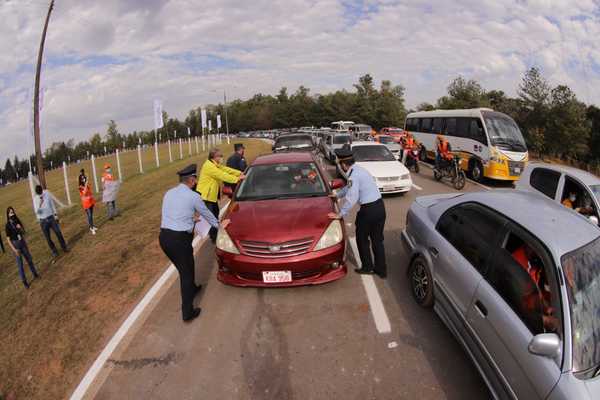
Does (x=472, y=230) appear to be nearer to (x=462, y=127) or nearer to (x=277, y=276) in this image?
(x=277, y=276)

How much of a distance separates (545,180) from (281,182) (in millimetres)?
4486

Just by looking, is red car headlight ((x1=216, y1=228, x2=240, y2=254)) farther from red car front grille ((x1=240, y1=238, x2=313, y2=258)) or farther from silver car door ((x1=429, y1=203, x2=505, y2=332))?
silver car door ((x1=429, y1=203, x2=505, y2=332))

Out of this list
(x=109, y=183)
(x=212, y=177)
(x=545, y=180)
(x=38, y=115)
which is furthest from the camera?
(x=38, y=115)

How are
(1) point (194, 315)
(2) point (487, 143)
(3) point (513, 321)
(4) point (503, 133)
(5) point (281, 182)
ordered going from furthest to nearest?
(4) point (503, 133)
(2) point (487, 143)
(5) point (281, 182)
(1) point (194, 315)
(3) point (513, 321)

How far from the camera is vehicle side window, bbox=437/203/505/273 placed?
9.95 ft

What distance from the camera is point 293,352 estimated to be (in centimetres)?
340

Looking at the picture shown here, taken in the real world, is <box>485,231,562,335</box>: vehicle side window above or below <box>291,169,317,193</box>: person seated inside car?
below

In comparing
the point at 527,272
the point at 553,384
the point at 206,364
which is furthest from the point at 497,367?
the point at 206,364

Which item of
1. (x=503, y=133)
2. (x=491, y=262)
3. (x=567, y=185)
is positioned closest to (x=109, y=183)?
(x=491, y=262)

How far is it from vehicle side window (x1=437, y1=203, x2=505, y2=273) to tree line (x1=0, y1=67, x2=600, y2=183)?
85.7ft

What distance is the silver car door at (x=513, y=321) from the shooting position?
2.16m

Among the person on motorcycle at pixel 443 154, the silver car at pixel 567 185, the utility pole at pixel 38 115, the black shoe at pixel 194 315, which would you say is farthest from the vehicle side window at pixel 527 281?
the utility pole at pixel 38 115

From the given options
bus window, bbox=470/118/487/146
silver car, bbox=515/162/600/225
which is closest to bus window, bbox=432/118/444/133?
bus window, bbox=470/118/487/146

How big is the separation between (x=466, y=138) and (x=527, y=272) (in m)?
11.4
